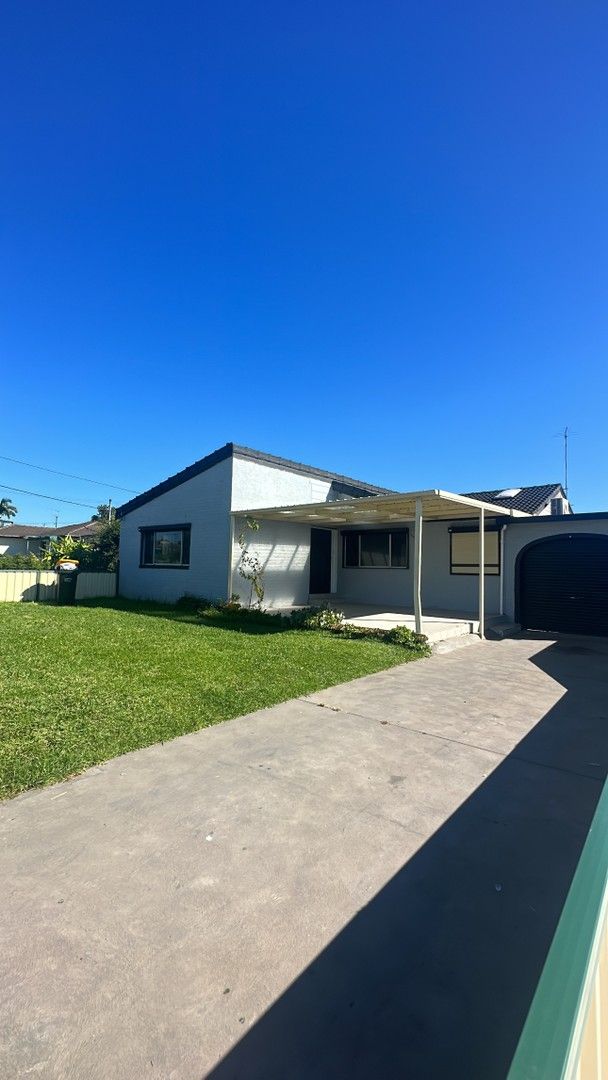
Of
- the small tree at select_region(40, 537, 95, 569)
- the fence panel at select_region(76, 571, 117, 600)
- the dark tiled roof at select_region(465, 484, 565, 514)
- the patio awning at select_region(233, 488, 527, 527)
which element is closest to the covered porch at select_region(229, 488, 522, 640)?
the patio awning at select_region(233, 488, 527, 527)

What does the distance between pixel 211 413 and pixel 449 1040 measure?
19.7m

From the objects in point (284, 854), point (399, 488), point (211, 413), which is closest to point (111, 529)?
point (211, 413)

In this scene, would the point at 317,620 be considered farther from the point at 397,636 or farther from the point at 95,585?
the point at 95,585

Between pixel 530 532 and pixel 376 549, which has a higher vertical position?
pixel 530 532

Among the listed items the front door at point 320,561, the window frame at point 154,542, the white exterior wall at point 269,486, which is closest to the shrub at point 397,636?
the white exterior wall at point 269,486

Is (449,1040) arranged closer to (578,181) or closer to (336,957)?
(336,957)

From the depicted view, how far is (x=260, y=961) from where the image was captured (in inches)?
79.7

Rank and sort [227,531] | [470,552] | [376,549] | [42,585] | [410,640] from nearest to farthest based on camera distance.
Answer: [410,640] < [227,531] < [470,552] < [376,549] < [42,585]

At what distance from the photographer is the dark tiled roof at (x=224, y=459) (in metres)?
13.2

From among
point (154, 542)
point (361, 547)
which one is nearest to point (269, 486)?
point (361, 547)

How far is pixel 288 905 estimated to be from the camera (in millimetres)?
2352

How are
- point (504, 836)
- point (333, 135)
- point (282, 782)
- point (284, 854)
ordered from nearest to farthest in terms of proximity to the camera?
point (284, 854)
point (504, 836)
point (282, 782)
point (333, 135)

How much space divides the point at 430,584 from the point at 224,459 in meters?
7.03

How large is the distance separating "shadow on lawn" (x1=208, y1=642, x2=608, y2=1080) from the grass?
2.55 meters
